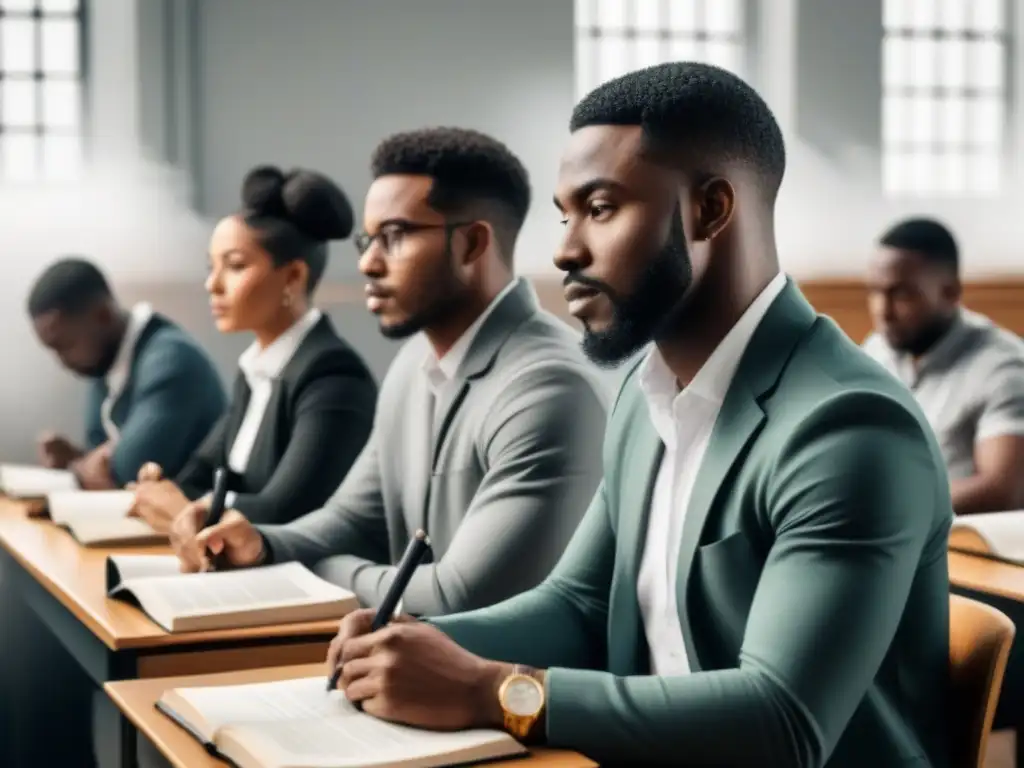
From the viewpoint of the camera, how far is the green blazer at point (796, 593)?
58.2 inches

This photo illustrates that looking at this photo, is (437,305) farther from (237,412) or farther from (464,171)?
(237,412)

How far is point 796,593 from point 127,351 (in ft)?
11.3

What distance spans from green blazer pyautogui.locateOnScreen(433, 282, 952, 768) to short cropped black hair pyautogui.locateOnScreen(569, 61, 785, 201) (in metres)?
0.18

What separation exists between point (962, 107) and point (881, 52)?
0.78m

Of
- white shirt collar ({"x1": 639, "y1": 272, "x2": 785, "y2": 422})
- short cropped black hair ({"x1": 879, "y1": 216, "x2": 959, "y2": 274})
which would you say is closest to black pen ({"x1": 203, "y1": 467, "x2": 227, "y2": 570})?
white shirt collar ({"x1": 639, "y1": 272, "x2": 785, "y2": 422})

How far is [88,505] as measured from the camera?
3.58 metres

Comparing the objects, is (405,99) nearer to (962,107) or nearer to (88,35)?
(88,35)

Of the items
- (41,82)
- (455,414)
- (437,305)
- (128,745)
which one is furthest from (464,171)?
(41,82)

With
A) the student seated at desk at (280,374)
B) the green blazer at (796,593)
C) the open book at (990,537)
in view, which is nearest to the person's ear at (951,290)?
the open book at (990,537)

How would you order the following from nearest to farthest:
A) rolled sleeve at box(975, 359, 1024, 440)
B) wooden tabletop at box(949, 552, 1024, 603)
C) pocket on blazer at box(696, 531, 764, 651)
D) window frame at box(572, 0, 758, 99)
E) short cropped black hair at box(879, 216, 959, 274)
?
pocket on blazer at box(696, 531, 764, 651) → wooden tabletop at box(949, 552, 1024, 603) → rolled sleeve at box(975, 359, 1024, 440) → short cropped black hair at box(879, 216, 959, 274) → window frame at box(572, 0, 758, 99)

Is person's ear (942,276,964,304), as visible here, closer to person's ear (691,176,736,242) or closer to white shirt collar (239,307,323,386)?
white shirt collar (239,307,323,386)

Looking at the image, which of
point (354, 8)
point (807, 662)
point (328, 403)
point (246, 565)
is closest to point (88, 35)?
point (354, 8)

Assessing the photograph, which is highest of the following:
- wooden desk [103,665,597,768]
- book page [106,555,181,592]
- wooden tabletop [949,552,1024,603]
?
wooden desk [103,665,597,768]

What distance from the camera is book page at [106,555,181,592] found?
8.55 ft
